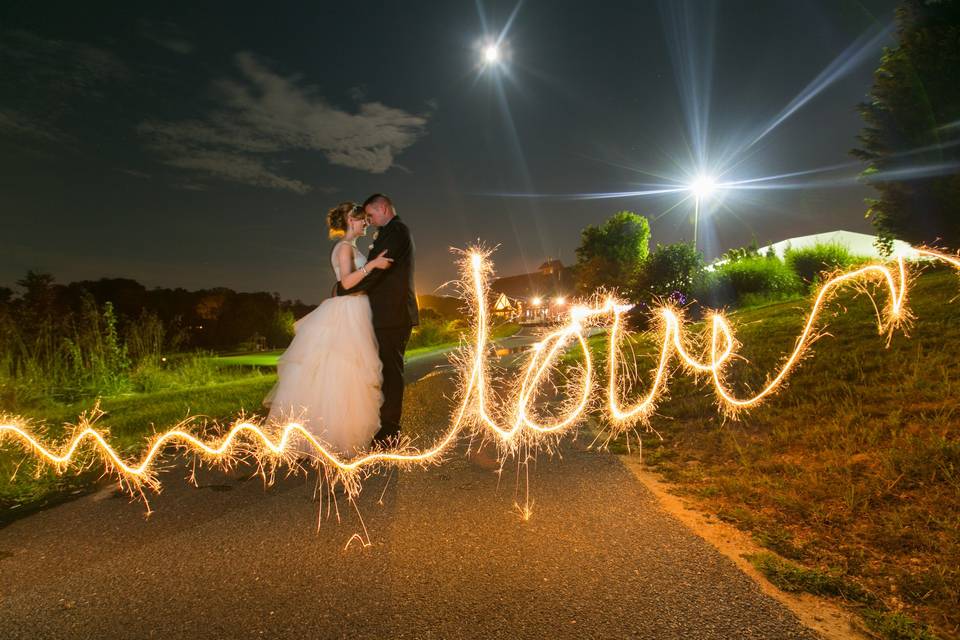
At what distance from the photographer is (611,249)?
158 ft

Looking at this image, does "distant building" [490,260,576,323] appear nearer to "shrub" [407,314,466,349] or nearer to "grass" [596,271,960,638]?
"shrub" [407,314,466,349]

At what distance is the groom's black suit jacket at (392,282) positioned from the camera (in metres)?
5.27

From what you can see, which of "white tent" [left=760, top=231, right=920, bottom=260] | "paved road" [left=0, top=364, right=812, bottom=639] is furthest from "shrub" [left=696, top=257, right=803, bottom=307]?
"paved road" [left=0, top=364, right=812, bottom=639]

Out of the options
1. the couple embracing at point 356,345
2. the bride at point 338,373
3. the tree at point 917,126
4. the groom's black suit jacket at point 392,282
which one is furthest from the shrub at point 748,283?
the bride at point 338,373

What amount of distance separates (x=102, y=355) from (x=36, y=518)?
8.32 m

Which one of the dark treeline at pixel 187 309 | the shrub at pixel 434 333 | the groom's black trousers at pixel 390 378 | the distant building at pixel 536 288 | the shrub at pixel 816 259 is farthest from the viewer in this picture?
the distant building at pixel 536 288

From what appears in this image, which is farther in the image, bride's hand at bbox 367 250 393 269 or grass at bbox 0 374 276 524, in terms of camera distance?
bride's hand at bbox 367 250 393 269

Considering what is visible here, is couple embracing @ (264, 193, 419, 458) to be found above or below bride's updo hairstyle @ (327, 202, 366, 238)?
below

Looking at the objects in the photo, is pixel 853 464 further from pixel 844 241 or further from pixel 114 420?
pixel 844 241

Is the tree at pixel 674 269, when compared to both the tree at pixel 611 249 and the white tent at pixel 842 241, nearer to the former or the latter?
the white tent at pixel 842 241

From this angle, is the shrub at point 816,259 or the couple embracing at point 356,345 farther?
the shrub at point 816,259

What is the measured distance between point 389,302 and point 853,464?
15.3 ft

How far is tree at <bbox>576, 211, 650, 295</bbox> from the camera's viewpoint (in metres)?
45.8

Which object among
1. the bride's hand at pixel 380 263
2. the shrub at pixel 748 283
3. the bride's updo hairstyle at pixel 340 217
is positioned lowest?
the bride's hand at pixel 380 263
